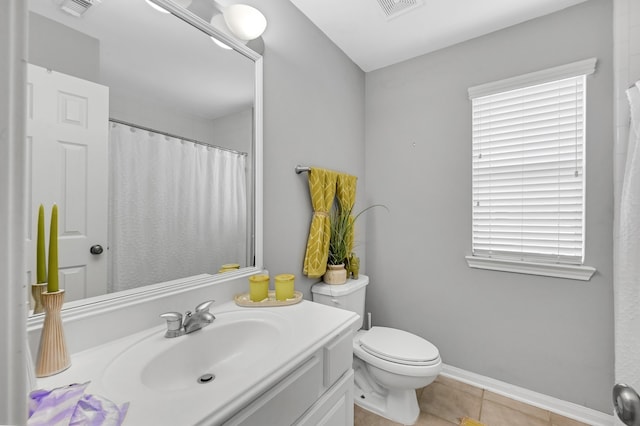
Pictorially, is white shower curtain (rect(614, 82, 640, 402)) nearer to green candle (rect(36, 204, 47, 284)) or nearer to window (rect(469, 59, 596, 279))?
window (rect(469, 59, 596, 279))

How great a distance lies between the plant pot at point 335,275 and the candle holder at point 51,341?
1209 mm

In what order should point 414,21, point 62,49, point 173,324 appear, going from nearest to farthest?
point 62,49 → point 173,324 → point 414,21

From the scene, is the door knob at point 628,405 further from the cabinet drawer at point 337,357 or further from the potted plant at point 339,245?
the potted plant at point 339,245

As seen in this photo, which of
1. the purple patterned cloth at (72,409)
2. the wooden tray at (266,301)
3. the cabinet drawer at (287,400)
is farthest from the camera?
the wooden tray at (266,301)

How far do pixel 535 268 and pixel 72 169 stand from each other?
7.20 feet

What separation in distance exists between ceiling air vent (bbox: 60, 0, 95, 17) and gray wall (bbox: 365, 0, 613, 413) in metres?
1.81

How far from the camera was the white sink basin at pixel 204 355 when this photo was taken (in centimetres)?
69

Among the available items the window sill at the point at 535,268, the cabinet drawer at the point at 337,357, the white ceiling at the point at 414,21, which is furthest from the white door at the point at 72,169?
the window sill at the point at 535,268

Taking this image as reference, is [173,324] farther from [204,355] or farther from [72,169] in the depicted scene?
[72,169]

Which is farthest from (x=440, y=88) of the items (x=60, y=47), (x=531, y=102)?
(x=60, y=47)

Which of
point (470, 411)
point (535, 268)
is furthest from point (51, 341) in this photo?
point (535, 268)

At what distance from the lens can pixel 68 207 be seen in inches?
31.4

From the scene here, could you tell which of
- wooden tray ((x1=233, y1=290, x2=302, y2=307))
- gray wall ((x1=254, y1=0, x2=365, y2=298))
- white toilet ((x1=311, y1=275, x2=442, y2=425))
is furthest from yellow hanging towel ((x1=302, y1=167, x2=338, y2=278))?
wooden tray ((x1=233, y1=290, x2=302, y2=307))

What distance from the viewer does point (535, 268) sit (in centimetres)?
162
